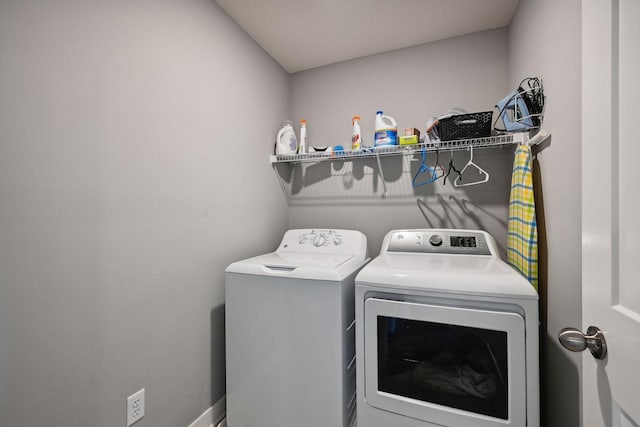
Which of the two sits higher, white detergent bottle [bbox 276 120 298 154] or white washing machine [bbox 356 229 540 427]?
white detergent bottle [bbox 276 120 298 154]

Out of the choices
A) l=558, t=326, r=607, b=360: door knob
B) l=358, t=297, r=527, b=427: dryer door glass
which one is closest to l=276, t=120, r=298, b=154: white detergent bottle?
l=358, t=297, r=527, b=427: dryer door glass

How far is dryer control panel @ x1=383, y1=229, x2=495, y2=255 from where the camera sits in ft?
5.25

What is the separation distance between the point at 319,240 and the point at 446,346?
3.28 ft

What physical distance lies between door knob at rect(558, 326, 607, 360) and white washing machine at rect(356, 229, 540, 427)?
42cm

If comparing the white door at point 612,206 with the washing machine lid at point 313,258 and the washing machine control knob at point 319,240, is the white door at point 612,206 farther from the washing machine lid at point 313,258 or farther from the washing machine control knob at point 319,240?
the washing machine control knob at point 319,240

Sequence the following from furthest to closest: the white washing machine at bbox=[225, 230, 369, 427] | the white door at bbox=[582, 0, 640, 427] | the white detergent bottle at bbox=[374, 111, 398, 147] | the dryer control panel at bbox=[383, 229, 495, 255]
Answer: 1. the white detergent bottle at bbox=[374, 111, 398, 147]
2. the dryer control panel at bbox=[383, 229, 495, 255]
3. the white washing machine at bbox=[225, 230, 369, 427]
4. the white door at bbox=[582, 0, 640, 427]

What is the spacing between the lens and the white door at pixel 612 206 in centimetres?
51

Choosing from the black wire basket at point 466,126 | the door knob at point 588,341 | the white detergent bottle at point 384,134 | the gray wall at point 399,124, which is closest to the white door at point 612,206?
the door knob at point 588,341

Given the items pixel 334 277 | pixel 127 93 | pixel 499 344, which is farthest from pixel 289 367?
pixel 127 93

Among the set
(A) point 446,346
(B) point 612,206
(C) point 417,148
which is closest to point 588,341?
(B) point 612,206

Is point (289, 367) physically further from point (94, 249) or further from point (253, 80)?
point (253, 80)

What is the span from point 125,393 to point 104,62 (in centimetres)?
134

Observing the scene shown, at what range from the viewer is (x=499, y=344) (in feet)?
3.46

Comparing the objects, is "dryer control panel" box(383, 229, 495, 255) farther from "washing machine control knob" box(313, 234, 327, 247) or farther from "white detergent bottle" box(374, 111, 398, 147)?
"white detergent bottle" box(374, 111, 398, 147)
